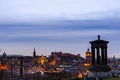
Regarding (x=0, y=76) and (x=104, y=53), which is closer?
(x=104, y=53)

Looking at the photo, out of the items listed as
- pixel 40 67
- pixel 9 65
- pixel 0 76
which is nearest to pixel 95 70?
pixel 0 76

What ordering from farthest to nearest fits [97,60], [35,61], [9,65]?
[35,61]
[9,65]
[97,60]

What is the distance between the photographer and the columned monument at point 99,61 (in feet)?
152

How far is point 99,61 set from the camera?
1896 inches

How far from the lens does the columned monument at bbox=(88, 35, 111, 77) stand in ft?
152

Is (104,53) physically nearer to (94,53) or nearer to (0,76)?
(94,53)

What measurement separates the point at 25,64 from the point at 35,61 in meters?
5.02

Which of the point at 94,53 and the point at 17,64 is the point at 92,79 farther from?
the point at 17,64

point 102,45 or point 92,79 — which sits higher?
point 102,45

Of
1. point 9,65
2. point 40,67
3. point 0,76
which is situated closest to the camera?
point 0,76

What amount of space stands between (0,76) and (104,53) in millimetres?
38116

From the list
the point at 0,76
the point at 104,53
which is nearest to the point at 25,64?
the point at 0,76

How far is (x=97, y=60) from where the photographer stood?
48.5m

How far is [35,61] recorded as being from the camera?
189 metres
